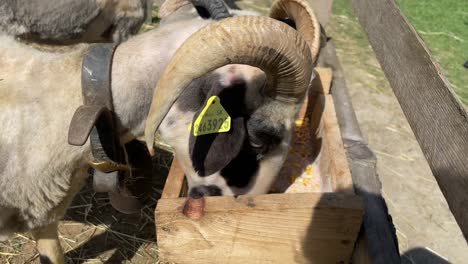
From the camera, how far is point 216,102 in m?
2.52

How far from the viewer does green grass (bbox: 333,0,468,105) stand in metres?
7.67

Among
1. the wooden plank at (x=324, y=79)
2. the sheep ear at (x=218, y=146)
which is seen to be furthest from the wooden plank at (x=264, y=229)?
the wooden plank at (x=324, y=79)

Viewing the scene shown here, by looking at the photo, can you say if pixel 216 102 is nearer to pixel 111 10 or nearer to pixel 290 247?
pixel 290 247

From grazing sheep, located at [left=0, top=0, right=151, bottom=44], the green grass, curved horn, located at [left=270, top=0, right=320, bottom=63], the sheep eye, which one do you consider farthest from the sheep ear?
the green grass

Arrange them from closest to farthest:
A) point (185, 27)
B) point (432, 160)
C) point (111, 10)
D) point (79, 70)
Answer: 1. point (432, 160)
2. point (79, 70)
3. point (185, 27)
4. point (111, 10)

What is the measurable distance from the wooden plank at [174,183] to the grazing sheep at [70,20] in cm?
184

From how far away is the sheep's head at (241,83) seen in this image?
2152 millimetres

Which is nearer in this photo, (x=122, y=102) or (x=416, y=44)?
(x=122, y=102)

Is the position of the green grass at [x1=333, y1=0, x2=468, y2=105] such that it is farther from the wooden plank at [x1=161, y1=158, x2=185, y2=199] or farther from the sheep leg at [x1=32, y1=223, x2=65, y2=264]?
the sheep leg at [x1=32, y1=223, x2=65, y2=264]

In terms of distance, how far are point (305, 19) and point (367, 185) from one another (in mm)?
1294

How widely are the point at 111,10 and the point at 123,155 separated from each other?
202cm

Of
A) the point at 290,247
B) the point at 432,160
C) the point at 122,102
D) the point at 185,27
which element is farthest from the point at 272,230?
the point at 185,27

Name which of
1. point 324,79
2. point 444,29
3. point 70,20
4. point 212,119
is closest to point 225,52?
point 212,119

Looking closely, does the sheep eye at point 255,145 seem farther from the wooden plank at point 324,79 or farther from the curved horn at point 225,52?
the wooden plank at point 324,79
